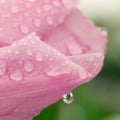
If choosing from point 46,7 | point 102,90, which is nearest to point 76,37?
point 46,7

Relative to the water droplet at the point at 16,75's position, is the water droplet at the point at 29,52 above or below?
above

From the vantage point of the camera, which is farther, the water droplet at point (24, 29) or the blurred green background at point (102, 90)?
the blurred green background at point (102, 90)

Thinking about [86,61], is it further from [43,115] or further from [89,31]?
[43,115]

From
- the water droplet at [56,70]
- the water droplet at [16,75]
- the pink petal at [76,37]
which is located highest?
the water droplet at [56,70]

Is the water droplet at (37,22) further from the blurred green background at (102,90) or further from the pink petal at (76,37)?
the blurred green background at (102,90)

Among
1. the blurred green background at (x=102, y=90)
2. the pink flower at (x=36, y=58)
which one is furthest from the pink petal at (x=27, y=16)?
the blurred green background at (x=102, y=90)

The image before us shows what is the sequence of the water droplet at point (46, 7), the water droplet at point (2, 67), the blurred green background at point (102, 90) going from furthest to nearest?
the blurred green background at point (102, 90)
the water droplet at point (46, 7)
the water droplet at point (2, 67)

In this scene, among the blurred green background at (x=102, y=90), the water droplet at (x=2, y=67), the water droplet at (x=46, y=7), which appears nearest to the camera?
the water droplet at (x=2, y=67)

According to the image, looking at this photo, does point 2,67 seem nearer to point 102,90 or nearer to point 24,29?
point 24,29
